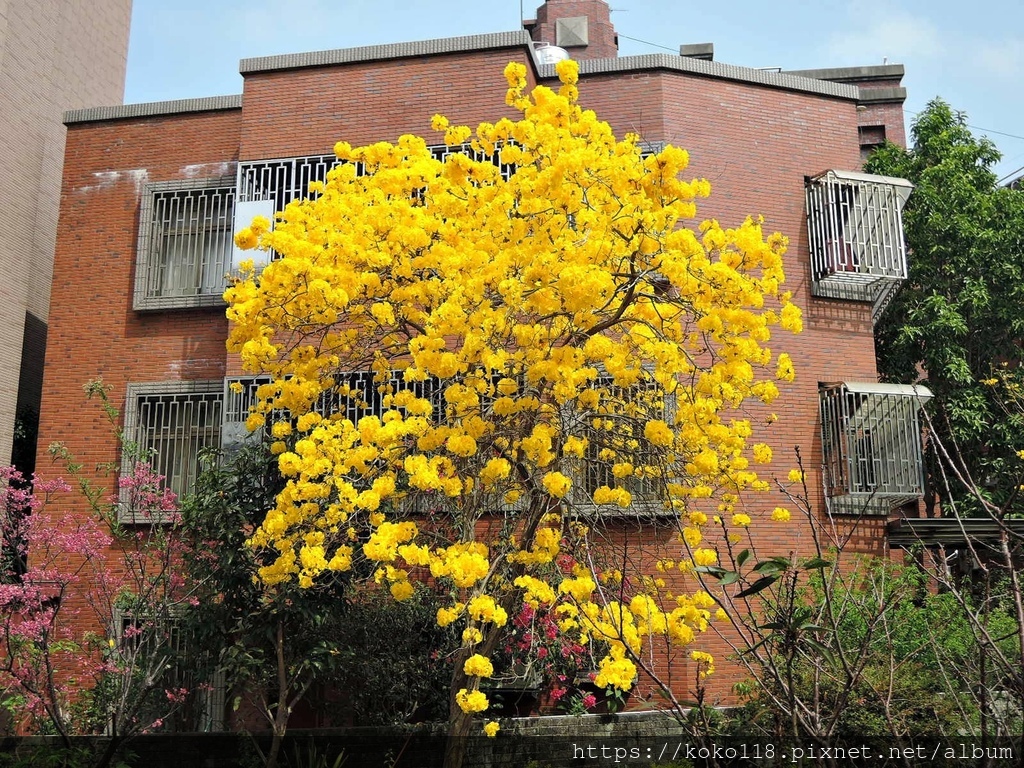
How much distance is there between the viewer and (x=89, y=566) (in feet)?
43.2

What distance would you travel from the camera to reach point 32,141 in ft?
51.8

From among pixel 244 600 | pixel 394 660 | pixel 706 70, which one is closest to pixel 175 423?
pixel 244 600

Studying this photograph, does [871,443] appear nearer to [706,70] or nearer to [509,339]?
[706,70]

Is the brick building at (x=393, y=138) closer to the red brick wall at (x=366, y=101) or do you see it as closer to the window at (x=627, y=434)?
the red brick wall at (x=366, y=101)

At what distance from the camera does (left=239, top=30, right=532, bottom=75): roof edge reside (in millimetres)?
13995

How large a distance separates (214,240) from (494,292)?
281 inches

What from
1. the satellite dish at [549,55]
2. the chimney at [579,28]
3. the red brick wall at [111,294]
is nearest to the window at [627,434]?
the red brick wall at [111,294]

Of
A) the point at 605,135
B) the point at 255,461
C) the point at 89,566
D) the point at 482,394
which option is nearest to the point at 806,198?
the point at 605,135

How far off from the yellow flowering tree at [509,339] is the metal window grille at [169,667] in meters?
2.46

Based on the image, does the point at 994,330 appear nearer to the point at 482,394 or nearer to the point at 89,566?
the point at 482,394

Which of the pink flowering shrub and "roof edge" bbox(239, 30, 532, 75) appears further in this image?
"roof edge" bbox(239, 30, 532, 75)

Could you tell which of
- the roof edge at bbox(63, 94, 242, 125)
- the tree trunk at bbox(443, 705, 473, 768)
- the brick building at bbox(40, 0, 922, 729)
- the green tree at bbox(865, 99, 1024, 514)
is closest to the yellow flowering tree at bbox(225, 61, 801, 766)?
the tree trunk at bbox(443, 705, 473, 768)

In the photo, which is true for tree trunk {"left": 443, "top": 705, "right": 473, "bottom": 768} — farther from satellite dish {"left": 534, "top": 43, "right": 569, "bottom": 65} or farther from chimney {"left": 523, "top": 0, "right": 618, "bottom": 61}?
chimney {"left": 523, "top": 0, "right": 618, "bottom": 61}

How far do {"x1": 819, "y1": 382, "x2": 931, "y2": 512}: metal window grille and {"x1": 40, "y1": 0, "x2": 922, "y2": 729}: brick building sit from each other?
29 millimetres
